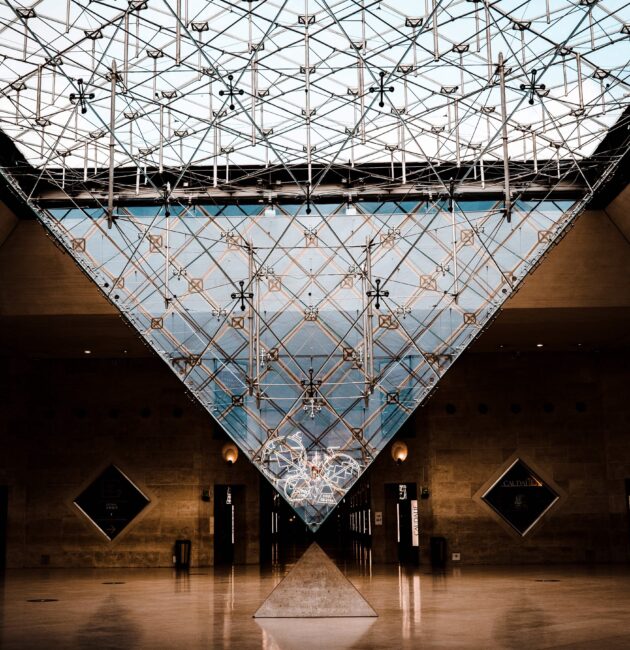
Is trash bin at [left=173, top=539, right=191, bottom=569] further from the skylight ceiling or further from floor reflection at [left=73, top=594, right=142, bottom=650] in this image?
the skylight ceiling

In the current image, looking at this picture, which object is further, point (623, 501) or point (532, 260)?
point (623, 501)

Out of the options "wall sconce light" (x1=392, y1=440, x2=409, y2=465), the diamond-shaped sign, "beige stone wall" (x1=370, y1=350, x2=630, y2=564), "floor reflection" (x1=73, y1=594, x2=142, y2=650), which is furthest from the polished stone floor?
"wall sconce light" (x1=392, y1=440, x2=409, y2=465)

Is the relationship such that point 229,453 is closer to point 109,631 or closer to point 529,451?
point 529,451

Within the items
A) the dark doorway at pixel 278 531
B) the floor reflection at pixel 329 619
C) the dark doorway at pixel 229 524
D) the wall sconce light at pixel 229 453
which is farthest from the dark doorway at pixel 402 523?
the wall sconce light at pixel 229 453

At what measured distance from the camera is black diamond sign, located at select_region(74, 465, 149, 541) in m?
18.1

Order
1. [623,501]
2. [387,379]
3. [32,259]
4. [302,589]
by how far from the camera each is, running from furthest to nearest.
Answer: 1. [623,501]
2. [32,259]
3. [387,379]
4. [302,589]

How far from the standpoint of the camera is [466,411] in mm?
18344

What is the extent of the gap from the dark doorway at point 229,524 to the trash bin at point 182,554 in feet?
2.38

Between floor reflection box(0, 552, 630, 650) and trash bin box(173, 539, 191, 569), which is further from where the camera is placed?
trash bin box(173, 539, 191, 569)

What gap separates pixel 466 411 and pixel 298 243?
21.5 ft

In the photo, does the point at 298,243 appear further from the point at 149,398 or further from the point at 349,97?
the point at 149,398

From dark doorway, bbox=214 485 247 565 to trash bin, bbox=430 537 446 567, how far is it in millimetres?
3786

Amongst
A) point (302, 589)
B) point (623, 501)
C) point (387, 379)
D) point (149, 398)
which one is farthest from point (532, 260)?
point (149, 398)

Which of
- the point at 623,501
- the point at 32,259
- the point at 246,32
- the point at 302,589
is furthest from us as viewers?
the point at 623,501
